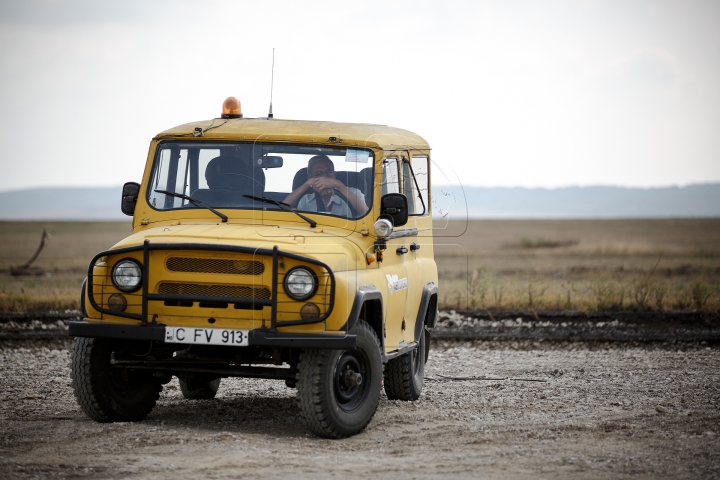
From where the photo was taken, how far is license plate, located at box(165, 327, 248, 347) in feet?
25.7

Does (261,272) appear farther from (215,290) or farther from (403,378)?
(403,378)

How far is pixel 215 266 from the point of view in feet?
26.2

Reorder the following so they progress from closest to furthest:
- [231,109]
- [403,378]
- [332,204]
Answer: [332,204] → [231,109] → [403,378]

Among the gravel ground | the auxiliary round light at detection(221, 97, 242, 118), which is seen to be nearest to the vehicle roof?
the auxiliary round light at detection(221, 97, 242, 118)

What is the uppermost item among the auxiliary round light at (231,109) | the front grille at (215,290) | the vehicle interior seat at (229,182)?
the auxiliary round light at (231,109)

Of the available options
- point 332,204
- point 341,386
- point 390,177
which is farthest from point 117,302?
point 390,177

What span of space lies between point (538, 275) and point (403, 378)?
2308 cm

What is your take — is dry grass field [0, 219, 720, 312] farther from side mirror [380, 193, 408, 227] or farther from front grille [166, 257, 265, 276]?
front grille [166, 257, 265, 276]

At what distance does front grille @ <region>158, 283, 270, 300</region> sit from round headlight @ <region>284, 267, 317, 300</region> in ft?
0.67

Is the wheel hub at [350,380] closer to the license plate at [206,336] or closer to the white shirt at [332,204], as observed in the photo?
the license plate at [206,336]

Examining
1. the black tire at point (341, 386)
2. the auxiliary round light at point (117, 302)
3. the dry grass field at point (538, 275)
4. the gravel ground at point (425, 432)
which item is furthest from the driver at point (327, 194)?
the gravel ground at point (425, 432)

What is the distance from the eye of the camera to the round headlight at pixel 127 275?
A: 8.10 metres

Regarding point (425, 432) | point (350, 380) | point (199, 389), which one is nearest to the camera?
point (350, 380)

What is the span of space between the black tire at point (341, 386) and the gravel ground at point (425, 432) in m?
0.16
